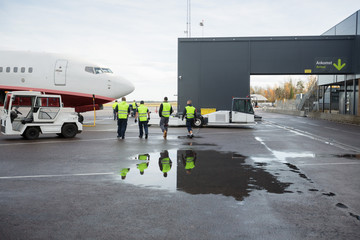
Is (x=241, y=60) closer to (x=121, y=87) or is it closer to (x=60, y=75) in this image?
(x=121, y=87)

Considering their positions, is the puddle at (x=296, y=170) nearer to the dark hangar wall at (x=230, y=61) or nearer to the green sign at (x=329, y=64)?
the dark hangar wall at (x=230, y=61)

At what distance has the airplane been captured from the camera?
67.5 ft

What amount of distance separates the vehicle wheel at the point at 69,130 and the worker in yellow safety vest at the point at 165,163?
5.86m

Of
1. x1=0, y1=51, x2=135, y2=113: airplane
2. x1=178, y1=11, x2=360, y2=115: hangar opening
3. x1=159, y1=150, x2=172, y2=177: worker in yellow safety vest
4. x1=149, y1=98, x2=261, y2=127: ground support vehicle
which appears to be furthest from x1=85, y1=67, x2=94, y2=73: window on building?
x1=159, y1=150, x2=172, y2=177: worker in yellow safety vest

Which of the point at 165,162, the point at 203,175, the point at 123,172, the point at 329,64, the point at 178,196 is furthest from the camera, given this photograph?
the point at 329,64

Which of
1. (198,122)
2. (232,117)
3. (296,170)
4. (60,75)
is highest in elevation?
(60,75)

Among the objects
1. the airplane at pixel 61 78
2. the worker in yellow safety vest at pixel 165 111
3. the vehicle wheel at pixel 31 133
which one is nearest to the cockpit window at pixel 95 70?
the airplane at pixel 61 78

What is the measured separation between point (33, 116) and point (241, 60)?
60.3 ft

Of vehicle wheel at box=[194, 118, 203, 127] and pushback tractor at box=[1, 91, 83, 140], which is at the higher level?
pushback tractor at box=[1, 91, 83, 140]

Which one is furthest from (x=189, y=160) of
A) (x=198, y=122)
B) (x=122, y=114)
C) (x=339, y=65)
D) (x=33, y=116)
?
(x=339, y=65)

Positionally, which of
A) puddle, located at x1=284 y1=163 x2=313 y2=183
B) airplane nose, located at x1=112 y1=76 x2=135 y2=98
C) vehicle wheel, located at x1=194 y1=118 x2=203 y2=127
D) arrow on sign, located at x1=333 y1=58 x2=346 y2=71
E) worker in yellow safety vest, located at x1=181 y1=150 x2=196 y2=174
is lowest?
puddle, located at x1=284 y1=163 x2=313 y2=183

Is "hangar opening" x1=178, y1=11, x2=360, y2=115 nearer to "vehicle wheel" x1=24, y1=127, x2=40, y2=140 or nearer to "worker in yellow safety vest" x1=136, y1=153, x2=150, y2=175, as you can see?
"vehicle wheel" x1=24, y1=127, x2=40, y2=140

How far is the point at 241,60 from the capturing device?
94.0 feet

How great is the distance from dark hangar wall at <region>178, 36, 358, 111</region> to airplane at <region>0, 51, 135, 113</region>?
7772 mm
